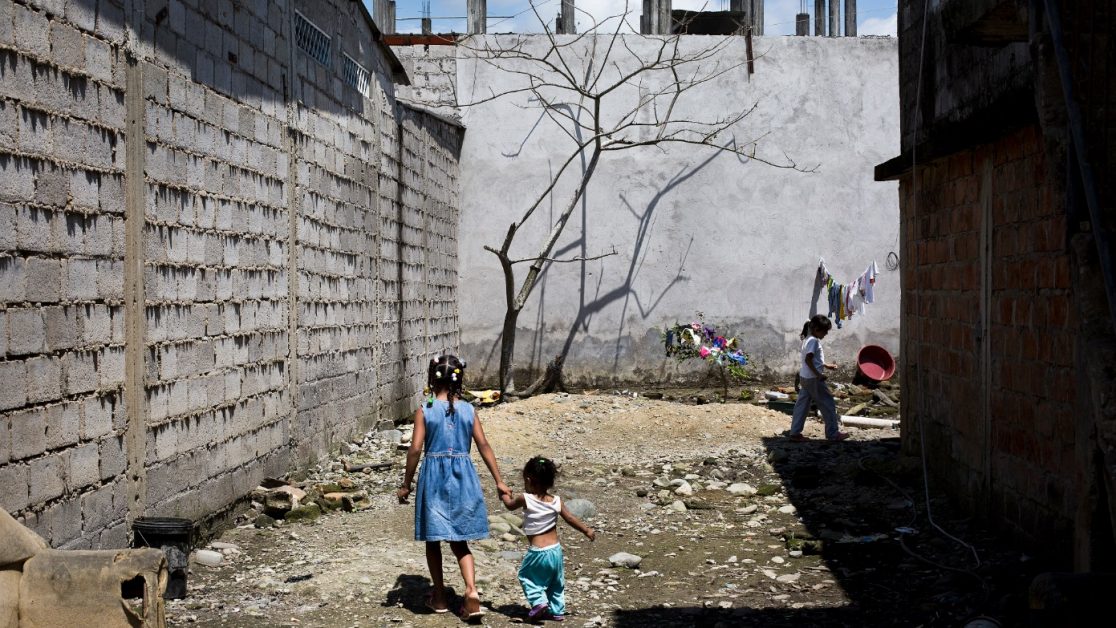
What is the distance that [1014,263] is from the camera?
6.43 m

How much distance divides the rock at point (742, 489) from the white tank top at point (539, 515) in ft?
12.0

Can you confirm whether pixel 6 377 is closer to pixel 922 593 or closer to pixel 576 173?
pixel 922 593

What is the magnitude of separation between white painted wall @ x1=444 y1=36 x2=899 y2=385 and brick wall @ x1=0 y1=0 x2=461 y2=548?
15.1ft

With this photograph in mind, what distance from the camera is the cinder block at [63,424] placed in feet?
17.0

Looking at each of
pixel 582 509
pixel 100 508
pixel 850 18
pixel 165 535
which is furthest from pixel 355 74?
pixel 850 18

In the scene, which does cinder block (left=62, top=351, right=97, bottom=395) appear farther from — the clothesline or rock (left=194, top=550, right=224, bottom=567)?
the clothesline

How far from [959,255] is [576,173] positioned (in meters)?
8.84

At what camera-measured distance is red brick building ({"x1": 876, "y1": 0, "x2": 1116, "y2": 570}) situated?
13.0ft

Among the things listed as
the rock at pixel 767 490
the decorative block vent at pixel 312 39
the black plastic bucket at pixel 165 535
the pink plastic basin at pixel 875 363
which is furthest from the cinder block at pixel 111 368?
the pink plastic basin at pixel 875 363

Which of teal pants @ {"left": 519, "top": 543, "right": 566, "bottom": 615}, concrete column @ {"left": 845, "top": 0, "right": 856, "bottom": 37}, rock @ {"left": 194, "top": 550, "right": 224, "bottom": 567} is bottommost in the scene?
rock @ {"left": 194, "top": 550, "right": 224, "bottom": 567}

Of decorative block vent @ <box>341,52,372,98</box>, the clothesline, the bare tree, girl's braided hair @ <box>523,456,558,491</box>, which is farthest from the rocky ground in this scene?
the bare tree

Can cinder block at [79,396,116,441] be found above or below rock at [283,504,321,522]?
above

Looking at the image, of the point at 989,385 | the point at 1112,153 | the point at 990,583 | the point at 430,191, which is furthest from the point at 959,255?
the point at 430,191

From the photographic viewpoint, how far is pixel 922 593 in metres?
5.75
